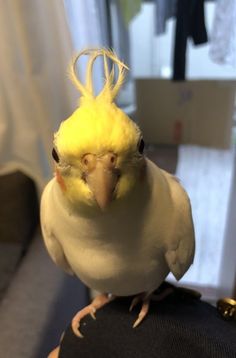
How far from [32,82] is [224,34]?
0.79m

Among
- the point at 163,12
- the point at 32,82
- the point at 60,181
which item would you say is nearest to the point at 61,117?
the point at 32,82

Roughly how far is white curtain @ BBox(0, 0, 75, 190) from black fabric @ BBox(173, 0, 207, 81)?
0.70m

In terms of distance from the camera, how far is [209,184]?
188 cm

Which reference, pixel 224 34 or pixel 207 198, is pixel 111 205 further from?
pixel 207 198

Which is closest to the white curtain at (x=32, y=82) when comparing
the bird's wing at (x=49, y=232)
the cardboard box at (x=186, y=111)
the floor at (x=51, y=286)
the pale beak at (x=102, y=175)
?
the floor at (x=51, y=286)

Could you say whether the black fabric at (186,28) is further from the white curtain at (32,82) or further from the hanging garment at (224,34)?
the white curtain at (32,82)

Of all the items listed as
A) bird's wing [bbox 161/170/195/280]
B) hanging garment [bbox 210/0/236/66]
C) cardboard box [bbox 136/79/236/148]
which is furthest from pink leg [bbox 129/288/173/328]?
cardboard box [bbox 136/79/236/148]

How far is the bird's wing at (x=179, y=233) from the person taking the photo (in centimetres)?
51

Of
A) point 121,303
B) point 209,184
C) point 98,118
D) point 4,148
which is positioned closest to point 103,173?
point 98,118

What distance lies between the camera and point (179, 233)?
1.68ft

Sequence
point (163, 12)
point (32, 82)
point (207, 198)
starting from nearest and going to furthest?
1. point (32, 82)
2. point (163, 12)
3. point (207, 198)

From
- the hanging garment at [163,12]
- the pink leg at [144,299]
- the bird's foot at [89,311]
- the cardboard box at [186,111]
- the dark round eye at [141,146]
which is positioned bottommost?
the cardboard box at [186,111]

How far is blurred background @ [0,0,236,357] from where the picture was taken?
973 millimetres

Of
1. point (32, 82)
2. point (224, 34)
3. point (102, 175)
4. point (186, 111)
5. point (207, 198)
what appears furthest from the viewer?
point (186, 111)
